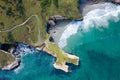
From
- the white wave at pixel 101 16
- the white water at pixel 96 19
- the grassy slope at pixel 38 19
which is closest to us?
the grassy slope at pixel 38 19

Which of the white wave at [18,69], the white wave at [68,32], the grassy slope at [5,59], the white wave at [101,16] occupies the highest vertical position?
the white wave at [101,16]

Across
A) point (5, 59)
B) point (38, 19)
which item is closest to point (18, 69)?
point (5, 59)

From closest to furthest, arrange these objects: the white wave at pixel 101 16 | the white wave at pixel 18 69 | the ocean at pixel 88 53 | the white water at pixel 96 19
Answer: the ocean at pixel 88 53 < the white wave at pixel 18 69 < the white water at pixel 96 19 < the white wave at pixel 101 16

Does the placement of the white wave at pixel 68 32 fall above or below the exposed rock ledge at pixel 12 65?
above

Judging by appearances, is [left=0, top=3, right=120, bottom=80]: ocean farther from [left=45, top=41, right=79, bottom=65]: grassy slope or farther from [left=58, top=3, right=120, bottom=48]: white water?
[left=45, top=41, right=79, bottom=65]: grassy slope

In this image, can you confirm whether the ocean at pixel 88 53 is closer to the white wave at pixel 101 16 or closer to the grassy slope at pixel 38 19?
the white wave at pixel 101 16

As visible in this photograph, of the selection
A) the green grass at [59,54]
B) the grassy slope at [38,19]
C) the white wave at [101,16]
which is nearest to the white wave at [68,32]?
the grassy slope at [38,19]

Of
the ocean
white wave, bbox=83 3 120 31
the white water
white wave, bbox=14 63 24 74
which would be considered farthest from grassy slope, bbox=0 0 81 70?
white wave, bbox=14 63 24 74

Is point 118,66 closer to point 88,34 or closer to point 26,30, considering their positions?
point 88,34
